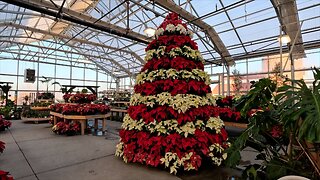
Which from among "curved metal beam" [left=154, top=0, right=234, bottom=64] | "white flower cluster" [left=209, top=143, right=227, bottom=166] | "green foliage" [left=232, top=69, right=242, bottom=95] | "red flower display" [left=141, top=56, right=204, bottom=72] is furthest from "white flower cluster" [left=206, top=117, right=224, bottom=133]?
"green foliage" [left=232, top=69, right=242, bottom=95]

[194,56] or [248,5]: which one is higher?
[248,5]

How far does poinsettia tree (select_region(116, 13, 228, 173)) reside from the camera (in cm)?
246

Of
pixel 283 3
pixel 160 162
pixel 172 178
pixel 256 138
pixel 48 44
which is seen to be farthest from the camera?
pixel 48 44

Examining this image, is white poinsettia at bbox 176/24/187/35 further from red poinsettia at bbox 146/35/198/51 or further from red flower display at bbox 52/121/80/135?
red flower display at bbox 52/121/80/135

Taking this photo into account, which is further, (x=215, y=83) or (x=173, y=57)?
(x=215, y=83)

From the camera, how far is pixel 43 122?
7551 mm

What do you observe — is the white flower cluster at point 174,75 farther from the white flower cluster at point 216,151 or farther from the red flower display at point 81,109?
the red flower display at point 81,109

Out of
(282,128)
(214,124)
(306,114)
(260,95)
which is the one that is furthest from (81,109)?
(306,114)

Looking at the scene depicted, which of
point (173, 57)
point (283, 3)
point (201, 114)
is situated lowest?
point (201, 114)

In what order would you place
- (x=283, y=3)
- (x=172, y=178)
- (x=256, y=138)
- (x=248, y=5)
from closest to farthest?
(x=256, y=138), (x=172, y=178), (x=283, y=3), (x=248, y=5)

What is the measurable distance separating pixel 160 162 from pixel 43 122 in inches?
274

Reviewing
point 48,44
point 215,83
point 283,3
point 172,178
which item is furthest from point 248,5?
point 48,44

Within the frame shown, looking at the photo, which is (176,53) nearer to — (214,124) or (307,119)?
(214,124)

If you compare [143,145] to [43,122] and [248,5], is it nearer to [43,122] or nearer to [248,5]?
[43,122]
